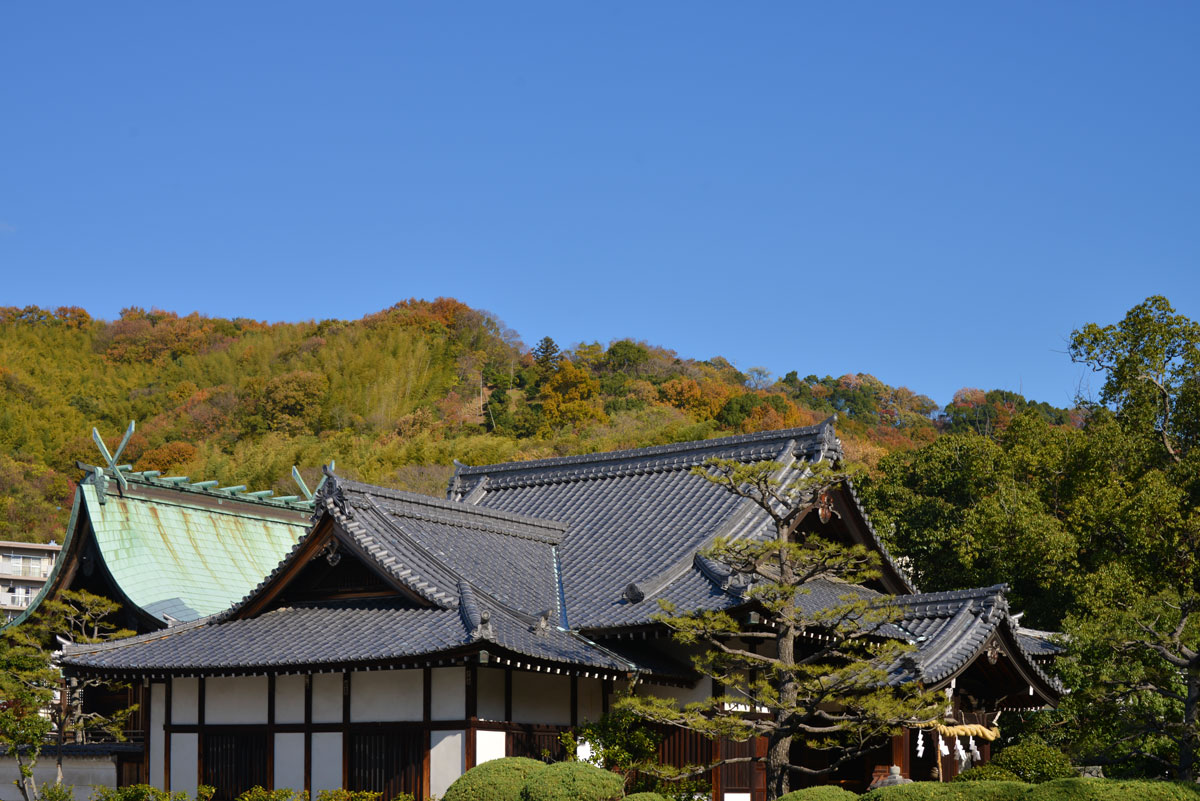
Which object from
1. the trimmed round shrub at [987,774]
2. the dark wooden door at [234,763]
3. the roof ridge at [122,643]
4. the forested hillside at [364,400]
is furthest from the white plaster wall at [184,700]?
the forested hillside at [364,400]

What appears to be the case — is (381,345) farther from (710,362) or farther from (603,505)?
(603,505)

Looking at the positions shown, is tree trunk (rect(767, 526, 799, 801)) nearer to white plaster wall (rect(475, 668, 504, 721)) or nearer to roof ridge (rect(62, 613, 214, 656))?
white plaster wall (rect(475, 668, 504, 721))

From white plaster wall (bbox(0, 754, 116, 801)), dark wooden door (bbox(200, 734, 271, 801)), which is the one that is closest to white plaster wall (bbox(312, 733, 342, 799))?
dark wooden door (bbox(200, 734, 271, 801))

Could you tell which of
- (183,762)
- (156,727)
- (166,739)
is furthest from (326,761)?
(156,727)

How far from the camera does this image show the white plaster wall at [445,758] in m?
15.8

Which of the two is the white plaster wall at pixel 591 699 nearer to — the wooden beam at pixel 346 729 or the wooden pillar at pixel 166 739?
the wooden beam at pixel 346 729

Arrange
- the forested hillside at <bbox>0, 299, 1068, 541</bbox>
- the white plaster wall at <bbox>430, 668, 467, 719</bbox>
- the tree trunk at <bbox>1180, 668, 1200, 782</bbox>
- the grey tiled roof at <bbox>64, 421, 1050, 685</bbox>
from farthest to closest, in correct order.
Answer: the forested hillside at <bbox>0, 299, 1068, 541</bbox> → the grey tiled roof at <bbox>64, 421, 1050, 685</bbox> → the white plaster wall at <bbox>430, 668, 467, 719</bbox> → the tree trunk at <bbox>1180, 668, 1200, 782</bbox>

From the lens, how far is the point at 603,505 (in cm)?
2392

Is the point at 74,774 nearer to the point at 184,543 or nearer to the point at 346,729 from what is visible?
the point at 184,543

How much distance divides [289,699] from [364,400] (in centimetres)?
5593

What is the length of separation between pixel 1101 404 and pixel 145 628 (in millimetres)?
25914

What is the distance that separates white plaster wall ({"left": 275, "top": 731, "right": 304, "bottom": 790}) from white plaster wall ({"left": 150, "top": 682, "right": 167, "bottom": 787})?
7.73 ft

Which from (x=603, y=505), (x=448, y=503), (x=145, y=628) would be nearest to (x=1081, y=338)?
(x=603, y=505)

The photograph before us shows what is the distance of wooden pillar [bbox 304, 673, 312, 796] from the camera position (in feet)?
55.8
